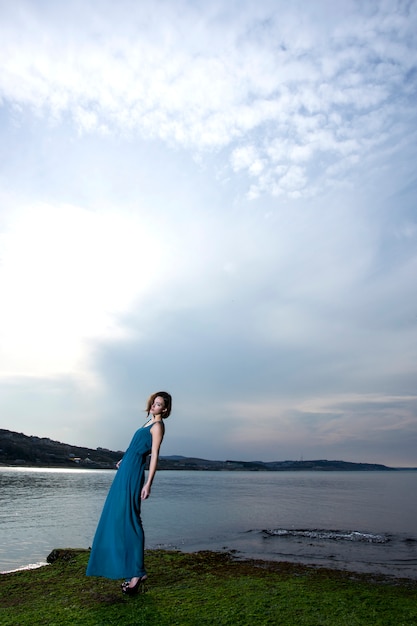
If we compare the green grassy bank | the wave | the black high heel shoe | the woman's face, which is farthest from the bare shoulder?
the wave

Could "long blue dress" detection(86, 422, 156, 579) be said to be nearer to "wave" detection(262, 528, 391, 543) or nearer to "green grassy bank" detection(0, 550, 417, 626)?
"green grassy bank" detection(0, 550, 417, 626)

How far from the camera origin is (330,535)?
28.2m

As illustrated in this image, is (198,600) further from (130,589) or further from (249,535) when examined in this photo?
(249,535)

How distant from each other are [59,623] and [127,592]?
4.88 feet

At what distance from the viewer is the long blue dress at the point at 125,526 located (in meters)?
7.07

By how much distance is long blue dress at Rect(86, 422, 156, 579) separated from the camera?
279 inches

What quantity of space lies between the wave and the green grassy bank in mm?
16904

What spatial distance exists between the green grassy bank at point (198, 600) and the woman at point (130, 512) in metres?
0.58

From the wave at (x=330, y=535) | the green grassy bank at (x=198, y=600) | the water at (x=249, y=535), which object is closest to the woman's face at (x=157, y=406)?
the green grassy bank at (x=198, y=600)

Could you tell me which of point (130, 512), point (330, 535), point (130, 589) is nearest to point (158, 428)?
point (130, 512)

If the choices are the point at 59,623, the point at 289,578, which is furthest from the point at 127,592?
the point at 289,578

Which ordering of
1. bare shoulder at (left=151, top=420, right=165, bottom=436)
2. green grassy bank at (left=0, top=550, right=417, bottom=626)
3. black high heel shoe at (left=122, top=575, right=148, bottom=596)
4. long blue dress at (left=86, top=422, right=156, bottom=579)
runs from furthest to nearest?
black high heel shoe at (left=122, top=575, right=148, bottom=596) < bare shoulder at (left=151, top=420, right=165, bottom=436) < long blue dress at (left=86, top=422, right=156, bottom=579) < green grassy bank at (left=0, top=550, right=417, bottom=626)

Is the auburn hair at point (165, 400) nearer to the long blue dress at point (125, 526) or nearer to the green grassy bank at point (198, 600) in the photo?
the long blue dress at point (125, 526)

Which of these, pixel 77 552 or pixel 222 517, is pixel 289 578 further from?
pixel 222 517
